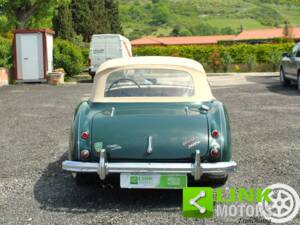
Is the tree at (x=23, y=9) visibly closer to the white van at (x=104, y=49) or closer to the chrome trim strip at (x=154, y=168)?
the white van at (x=104, y=49)

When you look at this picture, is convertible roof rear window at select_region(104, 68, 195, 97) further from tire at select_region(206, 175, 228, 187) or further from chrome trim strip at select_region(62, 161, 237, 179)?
chrome trim strip at select_region(62, 161, 237, 179)

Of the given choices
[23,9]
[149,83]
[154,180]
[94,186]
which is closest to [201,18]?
[23,9]

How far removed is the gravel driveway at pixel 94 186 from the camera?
472 centimetres

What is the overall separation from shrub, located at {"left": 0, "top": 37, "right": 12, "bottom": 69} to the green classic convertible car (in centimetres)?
1700

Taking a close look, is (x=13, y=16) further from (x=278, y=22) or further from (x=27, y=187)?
(x=278, y=22)

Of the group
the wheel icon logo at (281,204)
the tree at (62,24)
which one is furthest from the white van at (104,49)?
the tree at (62,24)

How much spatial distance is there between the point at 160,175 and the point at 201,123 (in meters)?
0.72

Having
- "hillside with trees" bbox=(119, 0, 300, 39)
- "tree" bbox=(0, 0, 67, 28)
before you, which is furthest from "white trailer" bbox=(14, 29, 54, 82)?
"hillside with trees" bbox=(119, 0, 300, 39)

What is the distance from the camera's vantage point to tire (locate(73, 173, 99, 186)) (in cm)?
505

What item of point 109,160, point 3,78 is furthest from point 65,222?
point 3,78

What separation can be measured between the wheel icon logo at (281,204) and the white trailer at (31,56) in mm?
18079

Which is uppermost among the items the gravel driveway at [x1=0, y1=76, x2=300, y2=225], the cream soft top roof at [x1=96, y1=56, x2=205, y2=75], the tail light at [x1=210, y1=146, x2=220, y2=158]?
the cream soft top roof at [x1=96, y1=56, x2=205, y2=75]

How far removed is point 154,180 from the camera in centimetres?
475

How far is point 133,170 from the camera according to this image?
4711mm
